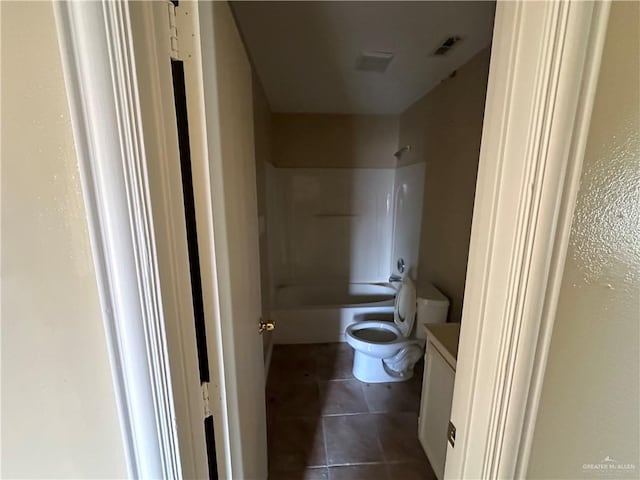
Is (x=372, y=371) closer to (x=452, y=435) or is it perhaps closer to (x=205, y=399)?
(x=452, y=435)

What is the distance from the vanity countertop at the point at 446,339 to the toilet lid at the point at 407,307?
0.62 metres

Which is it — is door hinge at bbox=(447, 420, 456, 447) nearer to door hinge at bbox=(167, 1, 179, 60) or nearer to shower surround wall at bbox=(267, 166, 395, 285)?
door hinge at bbox=(167, 1, 179, 60)

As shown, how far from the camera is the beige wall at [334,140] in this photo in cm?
344

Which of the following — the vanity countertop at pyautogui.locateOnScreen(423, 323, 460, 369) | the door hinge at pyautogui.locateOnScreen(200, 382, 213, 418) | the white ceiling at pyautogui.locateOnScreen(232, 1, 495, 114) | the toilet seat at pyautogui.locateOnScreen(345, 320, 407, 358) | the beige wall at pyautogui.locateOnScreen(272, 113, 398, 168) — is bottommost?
the toilet seat at pyautogui.locateOnScreen(345, 320, 407, 358)

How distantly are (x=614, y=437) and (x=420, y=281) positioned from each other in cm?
206

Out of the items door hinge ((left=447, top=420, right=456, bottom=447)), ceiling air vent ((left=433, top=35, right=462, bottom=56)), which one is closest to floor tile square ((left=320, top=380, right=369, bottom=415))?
door hinge ((left=447, top=420, right=456, bottom=447))

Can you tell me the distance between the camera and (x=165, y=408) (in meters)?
0.67

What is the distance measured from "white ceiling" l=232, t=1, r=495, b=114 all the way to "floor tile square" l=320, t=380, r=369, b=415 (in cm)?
226

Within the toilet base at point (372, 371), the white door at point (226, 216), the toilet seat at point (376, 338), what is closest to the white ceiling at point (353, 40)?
the white door at point (226, 216)

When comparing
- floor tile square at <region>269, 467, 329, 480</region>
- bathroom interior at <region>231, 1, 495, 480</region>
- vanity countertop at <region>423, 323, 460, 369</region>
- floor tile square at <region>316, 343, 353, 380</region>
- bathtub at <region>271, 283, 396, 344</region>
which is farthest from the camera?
bathtub at <region>271, 283, 396, 344</region>

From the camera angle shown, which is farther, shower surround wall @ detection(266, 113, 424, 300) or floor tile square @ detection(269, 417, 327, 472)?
shower surround wall @ detection(266, 113, 424, 300)

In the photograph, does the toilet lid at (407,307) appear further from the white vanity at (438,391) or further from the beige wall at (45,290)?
the beige wall at (45,290)

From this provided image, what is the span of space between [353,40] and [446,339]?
1.59 m

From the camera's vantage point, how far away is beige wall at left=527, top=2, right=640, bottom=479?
531mm
